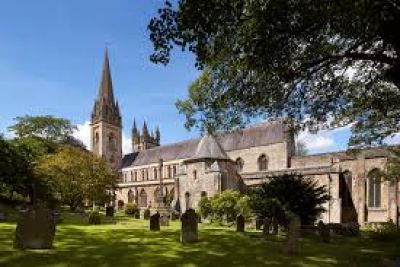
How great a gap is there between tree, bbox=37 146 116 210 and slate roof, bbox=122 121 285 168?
11777mm

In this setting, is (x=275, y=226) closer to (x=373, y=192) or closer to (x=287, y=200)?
(x=287, y=200)

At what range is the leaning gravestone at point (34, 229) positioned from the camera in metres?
13.3

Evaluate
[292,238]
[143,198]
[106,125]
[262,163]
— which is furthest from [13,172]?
[106,125]

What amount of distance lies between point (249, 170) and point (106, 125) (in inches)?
1406

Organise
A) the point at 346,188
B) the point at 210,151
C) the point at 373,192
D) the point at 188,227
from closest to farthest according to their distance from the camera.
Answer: the point at 188,227 < the point at 373,192 < the point at 346,188 < the point at 210,151

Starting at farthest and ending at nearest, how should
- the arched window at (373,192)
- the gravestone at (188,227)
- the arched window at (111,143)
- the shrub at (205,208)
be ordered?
the arched window at (111,143) < the arched window at (373,192) < the shrub at (205,208) < the gravestone at (188,227)

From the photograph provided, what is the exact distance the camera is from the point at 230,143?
195ft

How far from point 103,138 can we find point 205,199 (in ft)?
161

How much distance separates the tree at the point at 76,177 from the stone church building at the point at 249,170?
10431 mm

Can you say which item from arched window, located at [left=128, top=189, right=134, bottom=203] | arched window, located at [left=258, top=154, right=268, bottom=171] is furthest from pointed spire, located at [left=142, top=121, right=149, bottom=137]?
arched window, located at [left=258, top=154, right=268, bottom=171]

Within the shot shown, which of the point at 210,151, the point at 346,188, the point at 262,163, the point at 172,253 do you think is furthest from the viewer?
Result: the point at 262,163

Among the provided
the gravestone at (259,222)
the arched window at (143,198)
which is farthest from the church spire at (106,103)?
the gravestone at (259,222)

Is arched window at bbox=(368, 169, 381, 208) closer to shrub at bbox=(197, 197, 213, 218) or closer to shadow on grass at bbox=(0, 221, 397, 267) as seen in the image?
shrub at bbox=(197, 197, 213, 218)

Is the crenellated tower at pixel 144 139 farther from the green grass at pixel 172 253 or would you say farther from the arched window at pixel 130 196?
the green grass at pixel 172 253
